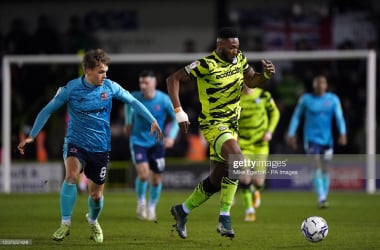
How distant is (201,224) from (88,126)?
3.53m

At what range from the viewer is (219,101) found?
10.6 meters

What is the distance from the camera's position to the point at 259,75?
1081 centimetres

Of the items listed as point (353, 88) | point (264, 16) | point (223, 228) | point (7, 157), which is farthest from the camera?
point (264, 16)

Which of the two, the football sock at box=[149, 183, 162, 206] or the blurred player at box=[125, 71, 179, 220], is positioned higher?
the blurred player at box=[125, 71, 179, 220]

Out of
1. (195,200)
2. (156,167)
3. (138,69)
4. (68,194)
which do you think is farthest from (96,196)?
(138,69)

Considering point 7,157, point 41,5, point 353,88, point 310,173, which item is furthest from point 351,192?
point 41,5

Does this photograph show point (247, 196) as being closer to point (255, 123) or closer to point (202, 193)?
point (255, 123)

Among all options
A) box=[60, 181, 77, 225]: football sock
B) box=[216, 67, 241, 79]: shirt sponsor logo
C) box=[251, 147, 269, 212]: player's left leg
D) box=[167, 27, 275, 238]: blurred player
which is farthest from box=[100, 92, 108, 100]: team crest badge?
box=[251, 147, 269, 212]: player's left leg

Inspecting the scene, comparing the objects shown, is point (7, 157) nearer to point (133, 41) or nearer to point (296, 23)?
point (133, 41)

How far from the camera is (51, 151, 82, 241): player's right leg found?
34.0 feet

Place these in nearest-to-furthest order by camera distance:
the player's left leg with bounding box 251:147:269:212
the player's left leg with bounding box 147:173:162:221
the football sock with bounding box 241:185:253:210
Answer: the football sock with bounding box 241:185:253:210 → the player's left leg with bounding box 147:173:162:221 → the player's left leg with bounding box 251:147:269:212

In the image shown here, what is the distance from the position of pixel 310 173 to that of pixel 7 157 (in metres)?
7.76

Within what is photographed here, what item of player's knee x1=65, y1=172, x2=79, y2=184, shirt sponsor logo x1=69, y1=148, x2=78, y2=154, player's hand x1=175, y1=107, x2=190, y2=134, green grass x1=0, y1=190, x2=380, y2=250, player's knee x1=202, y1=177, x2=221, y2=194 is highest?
player's hand x1=175, y1=107, x2=190, y2=134

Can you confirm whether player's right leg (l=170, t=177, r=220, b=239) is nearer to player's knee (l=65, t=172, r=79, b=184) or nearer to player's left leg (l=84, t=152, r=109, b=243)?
player's left leg (l=84, t=152, r=109, b=243)
